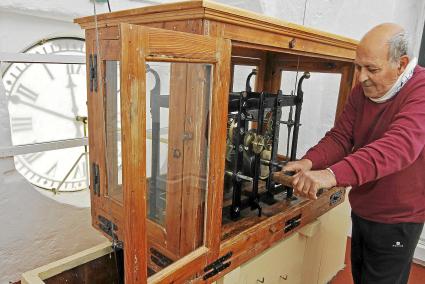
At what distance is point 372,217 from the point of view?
1422mm

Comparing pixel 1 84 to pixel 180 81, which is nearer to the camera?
pixel 180 81

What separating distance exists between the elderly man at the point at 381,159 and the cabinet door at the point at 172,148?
0.37 m

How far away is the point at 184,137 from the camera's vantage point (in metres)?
1.00

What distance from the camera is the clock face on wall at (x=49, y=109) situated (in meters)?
2.01

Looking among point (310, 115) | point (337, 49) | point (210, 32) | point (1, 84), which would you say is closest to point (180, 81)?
point (210, 32)

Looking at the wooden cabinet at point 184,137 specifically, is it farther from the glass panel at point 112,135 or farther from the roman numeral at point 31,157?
the roman numeral at point 31,157

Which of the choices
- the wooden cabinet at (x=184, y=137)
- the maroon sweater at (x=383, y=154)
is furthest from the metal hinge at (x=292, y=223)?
the maroon sweater at (x=383, y=154)

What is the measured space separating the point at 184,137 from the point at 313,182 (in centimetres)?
45

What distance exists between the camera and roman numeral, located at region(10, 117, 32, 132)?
205 cm

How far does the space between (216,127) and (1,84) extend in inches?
53.9

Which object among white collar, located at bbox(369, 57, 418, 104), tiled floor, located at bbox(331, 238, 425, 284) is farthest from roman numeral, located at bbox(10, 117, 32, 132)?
tiled floor, located at bbox(331, 238, 425, 284)

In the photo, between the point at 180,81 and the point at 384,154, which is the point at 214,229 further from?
the point at 384,154

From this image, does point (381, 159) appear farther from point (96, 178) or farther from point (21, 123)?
point (21, 123)

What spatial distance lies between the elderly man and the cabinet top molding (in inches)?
11.5
